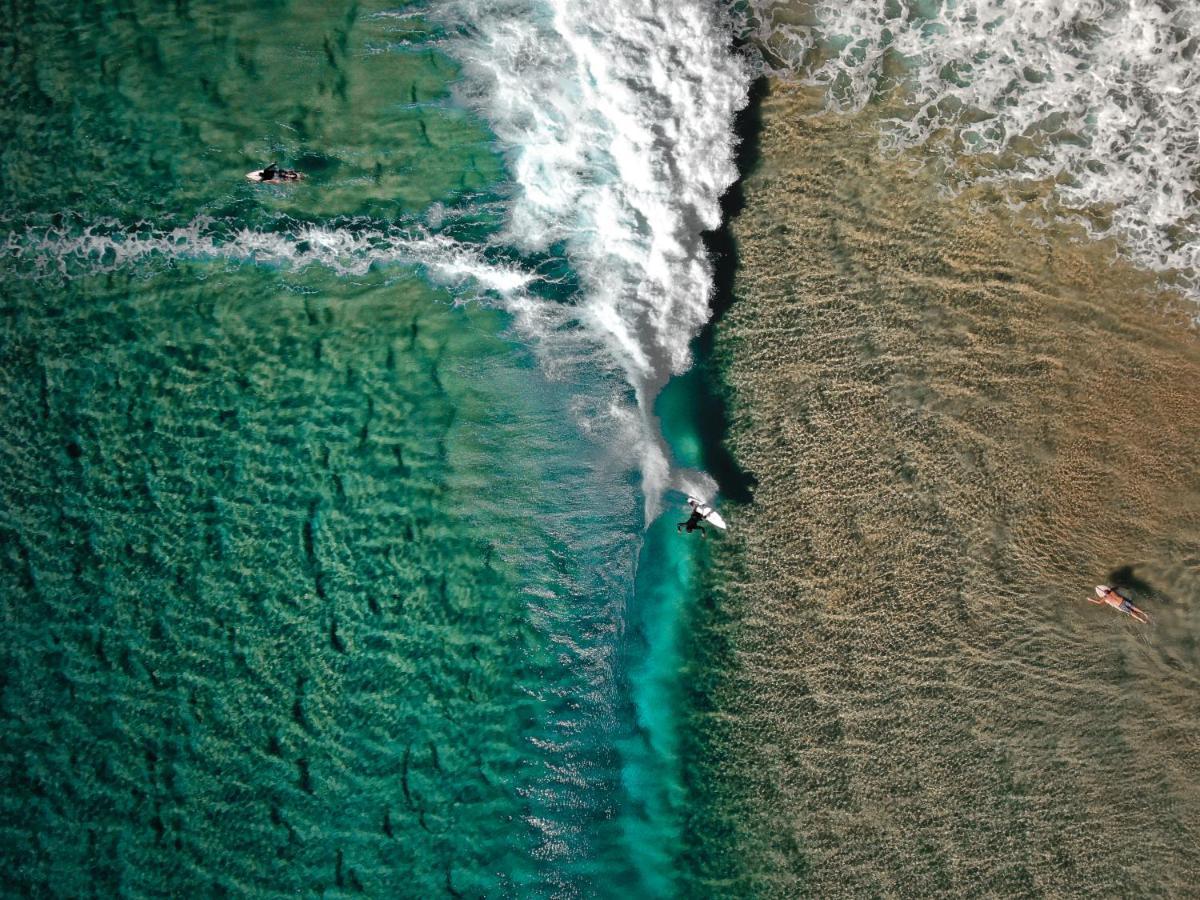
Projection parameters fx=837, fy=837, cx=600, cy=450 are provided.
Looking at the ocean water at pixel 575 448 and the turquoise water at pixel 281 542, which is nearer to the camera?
the ocean water at pixel 575 448

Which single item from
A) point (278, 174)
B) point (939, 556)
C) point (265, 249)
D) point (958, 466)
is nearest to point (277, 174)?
point (278, 174)

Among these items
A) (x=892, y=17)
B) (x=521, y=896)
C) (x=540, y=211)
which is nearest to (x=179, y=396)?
(x=540, y=211)

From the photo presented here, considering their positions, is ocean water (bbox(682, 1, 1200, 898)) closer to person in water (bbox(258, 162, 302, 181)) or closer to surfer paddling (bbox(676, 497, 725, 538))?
surfer paddling (bbox(676, 497, 725, 538))

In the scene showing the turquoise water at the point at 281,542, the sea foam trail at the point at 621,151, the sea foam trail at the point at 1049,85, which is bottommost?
the turquoise water at the point at 281,542

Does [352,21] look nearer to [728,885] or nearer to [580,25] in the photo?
[580,25]

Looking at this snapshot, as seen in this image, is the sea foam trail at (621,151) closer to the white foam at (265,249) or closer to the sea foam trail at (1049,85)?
the white foam at (265,249)

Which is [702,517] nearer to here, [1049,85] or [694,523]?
[694,523]

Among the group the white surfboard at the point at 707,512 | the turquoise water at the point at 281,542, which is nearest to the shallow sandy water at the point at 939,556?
the white surfboard at the point at 707,512
